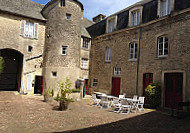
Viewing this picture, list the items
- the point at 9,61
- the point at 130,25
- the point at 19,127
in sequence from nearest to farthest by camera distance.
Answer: the point at 19,127
the point at 130,25
the point at 9,61

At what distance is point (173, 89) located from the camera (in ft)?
29.6

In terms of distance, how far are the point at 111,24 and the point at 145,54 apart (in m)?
5.16

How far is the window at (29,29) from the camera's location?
1269cm

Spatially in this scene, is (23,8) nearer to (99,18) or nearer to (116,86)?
(99,18)

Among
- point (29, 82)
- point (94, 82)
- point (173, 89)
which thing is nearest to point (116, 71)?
point (94, 82)

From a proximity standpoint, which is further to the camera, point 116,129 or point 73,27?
point 73,27

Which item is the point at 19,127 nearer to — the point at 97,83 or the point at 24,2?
the point at 97,83

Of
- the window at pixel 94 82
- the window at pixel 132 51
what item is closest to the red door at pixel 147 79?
the window at pixel 132 51

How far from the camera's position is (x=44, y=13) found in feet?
47.1

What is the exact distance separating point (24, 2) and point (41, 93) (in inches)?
352

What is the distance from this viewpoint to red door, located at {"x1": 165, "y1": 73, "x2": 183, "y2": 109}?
343 inches

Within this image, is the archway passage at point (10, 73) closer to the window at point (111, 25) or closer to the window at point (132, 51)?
the window at point (111, 25)

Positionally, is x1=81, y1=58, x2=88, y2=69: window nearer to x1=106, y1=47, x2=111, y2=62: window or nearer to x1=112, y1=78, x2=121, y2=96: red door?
x1=106, y1=47, x2=111, y2=62: window

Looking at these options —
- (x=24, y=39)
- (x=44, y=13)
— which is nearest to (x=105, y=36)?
(x=44, y=13)
